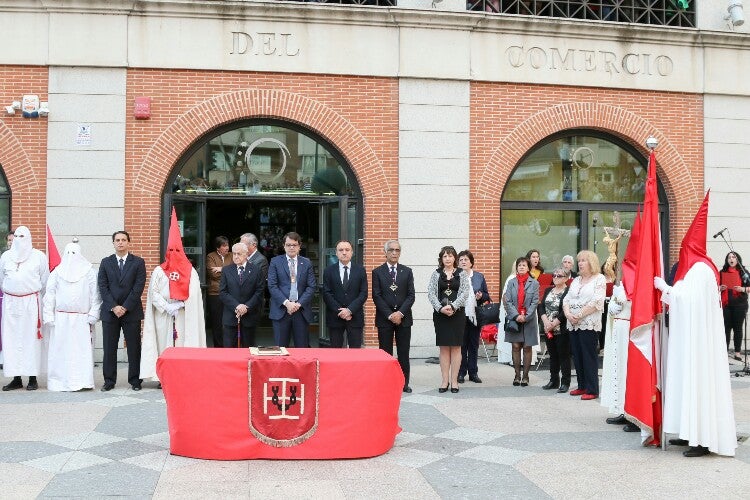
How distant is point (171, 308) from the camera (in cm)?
1118

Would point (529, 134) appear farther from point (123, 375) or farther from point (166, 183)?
point (123, 375)

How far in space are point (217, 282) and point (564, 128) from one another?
251 inches

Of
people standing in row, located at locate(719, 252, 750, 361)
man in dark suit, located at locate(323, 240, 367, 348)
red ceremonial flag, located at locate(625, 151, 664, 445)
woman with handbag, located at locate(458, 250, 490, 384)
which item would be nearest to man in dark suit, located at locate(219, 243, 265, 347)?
man in dark suit, located at locate(323, 240, 367, 348)

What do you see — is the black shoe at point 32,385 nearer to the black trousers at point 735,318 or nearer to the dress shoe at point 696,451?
the dress shoe at point 696,451

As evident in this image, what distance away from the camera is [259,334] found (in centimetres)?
1758

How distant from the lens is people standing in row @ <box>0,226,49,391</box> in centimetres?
1096

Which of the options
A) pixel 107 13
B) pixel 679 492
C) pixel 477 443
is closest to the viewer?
pixel 679 492

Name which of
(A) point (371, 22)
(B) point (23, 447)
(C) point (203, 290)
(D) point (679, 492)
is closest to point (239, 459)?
(B) point (23, 447)

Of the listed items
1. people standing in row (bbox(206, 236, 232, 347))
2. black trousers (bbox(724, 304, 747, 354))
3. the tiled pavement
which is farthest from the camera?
black trousers (bbox(724, 304, 747, 354))

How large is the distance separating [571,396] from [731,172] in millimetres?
6672

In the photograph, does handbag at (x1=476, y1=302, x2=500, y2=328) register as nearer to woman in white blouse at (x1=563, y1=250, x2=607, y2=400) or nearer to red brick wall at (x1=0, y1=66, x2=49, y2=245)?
woman in white blouse at (x1=563, y1=250, x2=607, y2=400)

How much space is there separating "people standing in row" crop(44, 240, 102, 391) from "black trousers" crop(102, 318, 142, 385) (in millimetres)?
196

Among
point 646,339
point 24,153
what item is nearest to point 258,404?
point 646,339

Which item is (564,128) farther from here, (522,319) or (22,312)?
(22,312)
